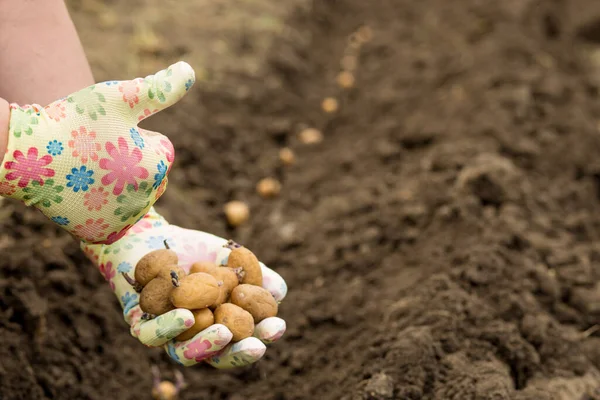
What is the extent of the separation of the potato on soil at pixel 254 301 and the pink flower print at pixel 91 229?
277 millimetres

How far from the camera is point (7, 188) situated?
1.10 m

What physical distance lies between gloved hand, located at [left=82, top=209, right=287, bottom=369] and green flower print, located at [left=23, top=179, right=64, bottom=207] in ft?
0.84

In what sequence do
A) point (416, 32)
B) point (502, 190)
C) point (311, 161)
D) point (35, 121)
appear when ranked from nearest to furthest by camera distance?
point (35, 121) → point (502, 190) → point (311, 161) → point (416, 32)

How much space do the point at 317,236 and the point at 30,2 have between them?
47.9 inches

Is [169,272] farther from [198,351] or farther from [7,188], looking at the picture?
[7,188]

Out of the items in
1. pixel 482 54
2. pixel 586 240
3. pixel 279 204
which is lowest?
pixel 279 204

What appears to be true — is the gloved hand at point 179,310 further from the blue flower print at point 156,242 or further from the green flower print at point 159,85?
the green flower print at point 159,85

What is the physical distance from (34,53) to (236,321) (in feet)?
2.28

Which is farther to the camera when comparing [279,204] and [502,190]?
[279,204]

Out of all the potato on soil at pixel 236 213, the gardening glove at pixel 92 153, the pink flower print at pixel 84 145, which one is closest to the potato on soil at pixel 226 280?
the gardening glove at pixel 92 153

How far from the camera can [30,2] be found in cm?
133

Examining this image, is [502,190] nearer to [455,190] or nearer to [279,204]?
[455,190]

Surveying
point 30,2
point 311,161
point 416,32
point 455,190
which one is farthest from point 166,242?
point 416,32

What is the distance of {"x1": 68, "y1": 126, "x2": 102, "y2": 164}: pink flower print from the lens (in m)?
1.13
